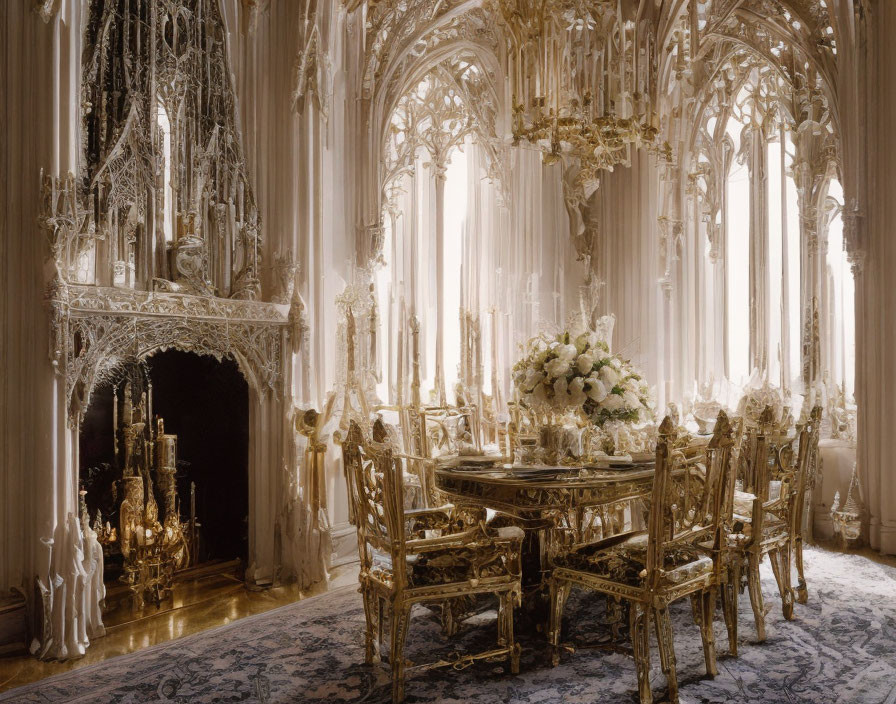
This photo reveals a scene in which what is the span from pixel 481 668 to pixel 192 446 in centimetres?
264

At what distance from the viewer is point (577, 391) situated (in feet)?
13.5

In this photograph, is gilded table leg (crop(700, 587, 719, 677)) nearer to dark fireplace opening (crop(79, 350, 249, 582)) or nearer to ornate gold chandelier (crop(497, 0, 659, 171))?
ornate gold chandelier (crop(497, 0, 659, 171))

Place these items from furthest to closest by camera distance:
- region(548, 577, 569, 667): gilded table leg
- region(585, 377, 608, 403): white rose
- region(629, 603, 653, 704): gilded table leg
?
region(585, 377, 608, 403): white rose, region(548, 577, 569, 667): gilded table leg, region(629, 603, 653, 704): gilded table leg

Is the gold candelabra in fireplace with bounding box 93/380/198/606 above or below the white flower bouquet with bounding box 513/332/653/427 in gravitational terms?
below

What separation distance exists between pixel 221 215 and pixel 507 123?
2.94 m

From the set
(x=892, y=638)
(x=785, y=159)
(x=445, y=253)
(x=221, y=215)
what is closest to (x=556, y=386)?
(x=892, y=638)

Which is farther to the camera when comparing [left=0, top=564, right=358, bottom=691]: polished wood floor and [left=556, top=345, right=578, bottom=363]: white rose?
[left=556, top=345, right=578, bottom=363]: white rose

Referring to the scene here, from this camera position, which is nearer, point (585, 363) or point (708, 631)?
point (708, 631)

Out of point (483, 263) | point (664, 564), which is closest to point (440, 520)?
point (664, 564)

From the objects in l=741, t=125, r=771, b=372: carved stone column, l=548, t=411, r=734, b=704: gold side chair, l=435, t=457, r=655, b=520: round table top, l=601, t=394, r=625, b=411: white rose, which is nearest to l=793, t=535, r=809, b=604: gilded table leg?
l=548, t=411, r=734, b=704: gold side chair

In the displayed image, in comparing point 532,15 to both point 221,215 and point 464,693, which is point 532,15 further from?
point 464,693

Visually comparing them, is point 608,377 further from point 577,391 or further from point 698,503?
point 698,503

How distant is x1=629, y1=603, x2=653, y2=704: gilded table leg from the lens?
3273mm

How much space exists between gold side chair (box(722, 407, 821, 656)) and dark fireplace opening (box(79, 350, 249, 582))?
313 cm
